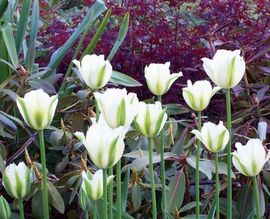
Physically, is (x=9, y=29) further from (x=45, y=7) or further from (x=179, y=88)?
(x=45, y=7)

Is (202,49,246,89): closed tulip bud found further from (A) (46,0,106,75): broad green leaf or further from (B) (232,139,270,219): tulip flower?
(A) (46,0,106,75): broad green leaf

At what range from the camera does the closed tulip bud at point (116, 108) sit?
1026mm

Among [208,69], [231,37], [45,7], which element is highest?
[45,7]

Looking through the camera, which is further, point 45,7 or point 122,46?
point 45,7

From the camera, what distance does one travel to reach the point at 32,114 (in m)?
1.04

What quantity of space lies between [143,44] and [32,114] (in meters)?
1.24

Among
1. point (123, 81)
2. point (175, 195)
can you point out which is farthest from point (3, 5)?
point (175, 195)

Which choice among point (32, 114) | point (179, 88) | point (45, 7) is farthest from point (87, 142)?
point (45, 7)

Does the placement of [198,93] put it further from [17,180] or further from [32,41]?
[32,41]

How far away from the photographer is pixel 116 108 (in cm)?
103

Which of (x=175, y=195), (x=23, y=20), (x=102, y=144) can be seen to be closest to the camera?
(x=102, y=144)

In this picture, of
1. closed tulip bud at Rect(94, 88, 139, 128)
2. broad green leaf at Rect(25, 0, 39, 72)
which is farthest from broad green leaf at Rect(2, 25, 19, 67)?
closed tulip bud at Rect(94, 88, 139, 128)

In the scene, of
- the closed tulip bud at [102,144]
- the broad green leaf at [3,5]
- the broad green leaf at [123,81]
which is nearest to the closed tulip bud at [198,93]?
the closed tulip bud at [102,144]

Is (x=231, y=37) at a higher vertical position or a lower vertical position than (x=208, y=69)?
higher
